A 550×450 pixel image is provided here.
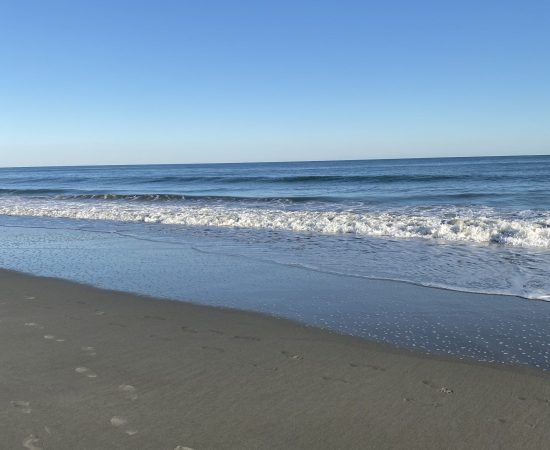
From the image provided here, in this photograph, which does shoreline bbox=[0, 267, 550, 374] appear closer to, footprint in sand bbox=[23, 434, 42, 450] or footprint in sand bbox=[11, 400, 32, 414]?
footprint in sand bbox=[11, 400, 32, 414]

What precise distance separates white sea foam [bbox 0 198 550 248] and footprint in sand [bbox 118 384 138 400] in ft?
29.8

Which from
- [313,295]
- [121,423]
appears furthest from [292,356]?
[313,295]

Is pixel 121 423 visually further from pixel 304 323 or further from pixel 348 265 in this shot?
pixel 348 265

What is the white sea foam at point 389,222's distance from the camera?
11.0 meters

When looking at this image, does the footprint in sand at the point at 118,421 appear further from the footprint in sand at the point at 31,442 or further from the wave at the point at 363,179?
the wave at the point at 363,179

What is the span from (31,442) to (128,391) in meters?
0.81

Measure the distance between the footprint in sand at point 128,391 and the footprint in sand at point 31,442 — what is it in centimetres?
70

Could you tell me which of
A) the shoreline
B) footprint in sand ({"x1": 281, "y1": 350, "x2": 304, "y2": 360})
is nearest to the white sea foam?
the shoreline

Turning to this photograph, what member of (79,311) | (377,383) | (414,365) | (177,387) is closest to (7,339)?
(79,311)

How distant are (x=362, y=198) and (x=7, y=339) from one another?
770 inches

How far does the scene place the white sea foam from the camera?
1099 cm

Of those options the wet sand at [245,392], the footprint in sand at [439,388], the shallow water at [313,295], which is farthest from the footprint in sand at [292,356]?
the footprint in sand at [439,388]

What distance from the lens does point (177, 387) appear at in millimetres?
3742

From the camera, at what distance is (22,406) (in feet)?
11.1
